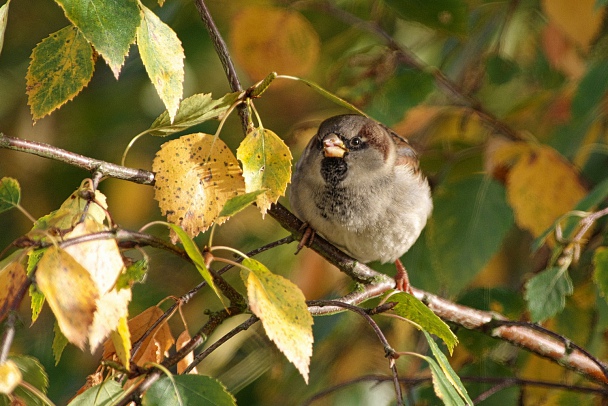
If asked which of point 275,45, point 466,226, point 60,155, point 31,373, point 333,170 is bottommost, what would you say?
point 466,226

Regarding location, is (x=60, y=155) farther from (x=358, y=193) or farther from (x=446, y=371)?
(x=358, y=193)

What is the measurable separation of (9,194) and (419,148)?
5.18 feet

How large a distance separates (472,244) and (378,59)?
21.9 inches

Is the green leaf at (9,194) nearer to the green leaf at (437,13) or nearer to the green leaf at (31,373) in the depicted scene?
the green leaf at (31,373)

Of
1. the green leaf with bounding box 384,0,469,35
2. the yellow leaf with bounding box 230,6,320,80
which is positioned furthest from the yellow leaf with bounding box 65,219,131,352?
the yellow leaf with bounding box 230,6,320,80

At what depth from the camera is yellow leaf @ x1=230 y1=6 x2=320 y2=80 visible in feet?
7.14

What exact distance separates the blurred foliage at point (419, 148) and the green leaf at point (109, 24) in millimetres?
863

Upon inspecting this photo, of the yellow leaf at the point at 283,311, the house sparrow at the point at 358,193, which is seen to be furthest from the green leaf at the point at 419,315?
the house sparrow at the point at 358,193

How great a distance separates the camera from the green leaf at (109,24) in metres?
0.94

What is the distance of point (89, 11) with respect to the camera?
944 millimetres

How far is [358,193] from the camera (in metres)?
1.84

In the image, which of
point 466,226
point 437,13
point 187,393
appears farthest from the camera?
point 466,226

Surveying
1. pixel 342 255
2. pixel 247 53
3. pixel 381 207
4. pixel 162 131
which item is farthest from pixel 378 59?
pixel 162 131

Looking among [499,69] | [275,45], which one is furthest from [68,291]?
[499,69]
